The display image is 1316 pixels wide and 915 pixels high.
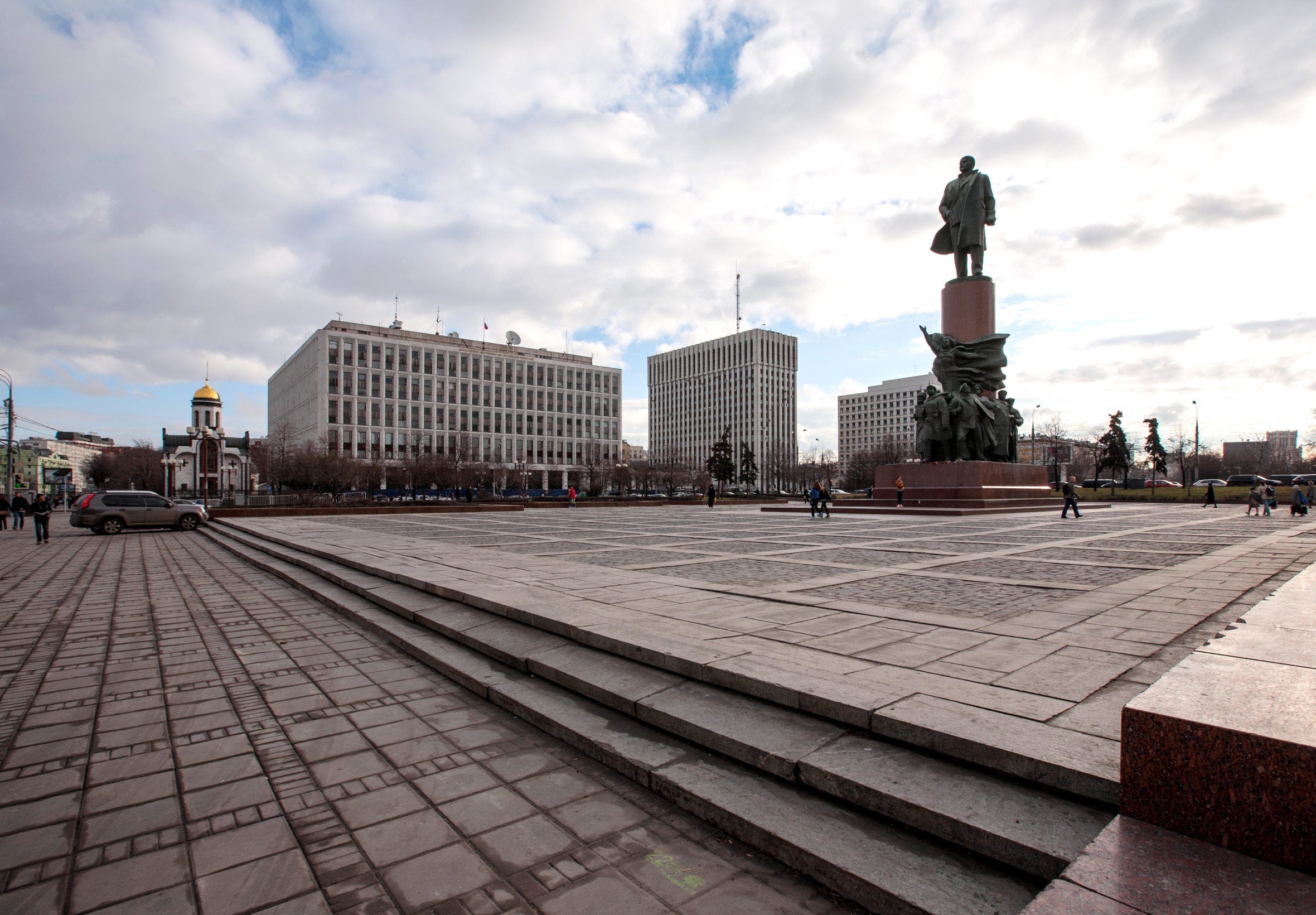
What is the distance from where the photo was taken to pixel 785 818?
280cm

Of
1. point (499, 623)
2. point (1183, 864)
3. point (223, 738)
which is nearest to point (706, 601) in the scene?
point (499, 623)

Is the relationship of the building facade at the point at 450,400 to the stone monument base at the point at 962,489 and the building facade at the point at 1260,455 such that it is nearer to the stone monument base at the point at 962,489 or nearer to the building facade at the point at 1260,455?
the stone monument base at the point at 962,489

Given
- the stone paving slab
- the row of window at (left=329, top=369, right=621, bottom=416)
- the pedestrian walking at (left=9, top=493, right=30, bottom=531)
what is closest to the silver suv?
the pedestrian walking at (left=9, top=493, right=30, bottom=531)

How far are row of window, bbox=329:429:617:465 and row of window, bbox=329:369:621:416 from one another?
17.6ft

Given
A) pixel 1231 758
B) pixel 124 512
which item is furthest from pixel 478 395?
pixel 1231 758

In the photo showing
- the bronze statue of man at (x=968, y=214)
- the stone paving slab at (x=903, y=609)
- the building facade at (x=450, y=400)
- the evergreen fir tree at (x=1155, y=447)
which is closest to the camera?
the stone paving slab at (x=903, y=609)

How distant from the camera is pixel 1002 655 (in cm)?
443

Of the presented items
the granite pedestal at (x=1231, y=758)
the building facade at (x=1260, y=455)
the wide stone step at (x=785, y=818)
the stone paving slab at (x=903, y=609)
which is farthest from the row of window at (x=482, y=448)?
the building facade at (x=1260, y=455)

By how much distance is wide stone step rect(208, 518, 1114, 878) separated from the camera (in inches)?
96.1

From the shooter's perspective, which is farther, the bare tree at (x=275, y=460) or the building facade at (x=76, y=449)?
the building facade at (x=76, y=449)

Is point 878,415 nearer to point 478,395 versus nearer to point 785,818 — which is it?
point 478,395

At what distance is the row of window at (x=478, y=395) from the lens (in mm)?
88125

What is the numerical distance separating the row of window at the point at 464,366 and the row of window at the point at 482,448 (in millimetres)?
9369

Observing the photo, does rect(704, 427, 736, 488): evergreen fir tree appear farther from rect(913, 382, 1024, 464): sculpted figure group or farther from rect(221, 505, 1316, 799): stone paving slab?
rect(221, 505, 1316, 799): stone paving slab
